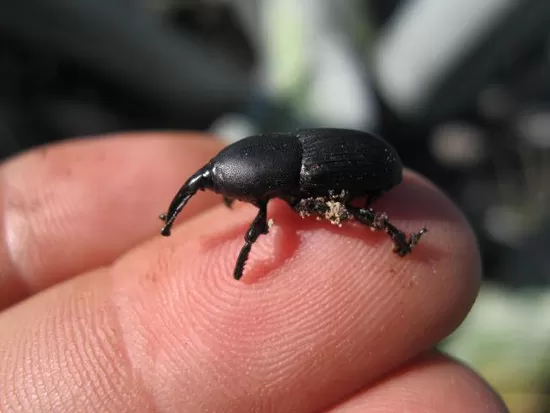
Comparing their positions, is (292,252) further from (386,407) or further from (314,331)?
(386,407)

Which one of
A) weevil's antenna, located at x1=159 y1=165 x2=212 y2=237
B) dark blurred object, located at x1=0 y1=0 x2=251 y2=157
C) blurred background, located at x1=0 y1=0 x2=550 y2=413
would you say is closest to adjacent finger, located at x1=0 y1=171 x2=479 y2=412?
weevil's antenna, located at x1=159 y1=165 x2=212 y2=237

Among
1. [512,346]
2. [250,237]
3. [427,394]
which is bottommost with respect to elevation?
[512,346]

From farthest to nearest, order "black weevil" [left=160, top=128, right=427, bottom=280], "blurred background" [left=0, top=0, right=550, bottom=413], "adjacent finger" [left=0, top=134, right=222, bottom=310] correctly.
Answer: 1. "blurred background" [left=0, top=0, right=550, bottom=413]
2. "adjacent finger" [left=0, top=134, right=222, bottom=310]
3. "black weevil" [left=160, top=128, right=427, bottom=280]

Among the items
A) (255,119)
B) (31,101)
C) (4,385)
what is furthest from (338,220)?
(31,101)

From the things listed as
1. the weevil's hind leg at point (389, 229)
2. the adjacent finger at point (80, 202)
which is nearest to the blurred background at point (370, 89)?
the adjacent finger at point (80, 202)

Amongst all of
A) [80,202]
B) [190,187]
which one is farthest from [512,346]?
[80,202]

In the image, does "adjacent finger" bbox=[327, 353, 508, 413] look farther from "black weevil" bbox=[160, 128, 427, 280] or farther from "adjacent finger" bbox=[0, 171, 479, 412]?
"black weevil" bbox=[160, 128, 427, 280]

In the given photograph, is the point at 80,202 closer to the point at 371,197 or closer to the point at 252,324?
the point at 252,324

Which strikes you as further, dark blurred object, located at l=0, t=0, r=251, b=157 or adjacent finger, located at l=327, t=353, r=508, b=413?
dark blurred object, located at l=0, t=0, r=251, b=157
